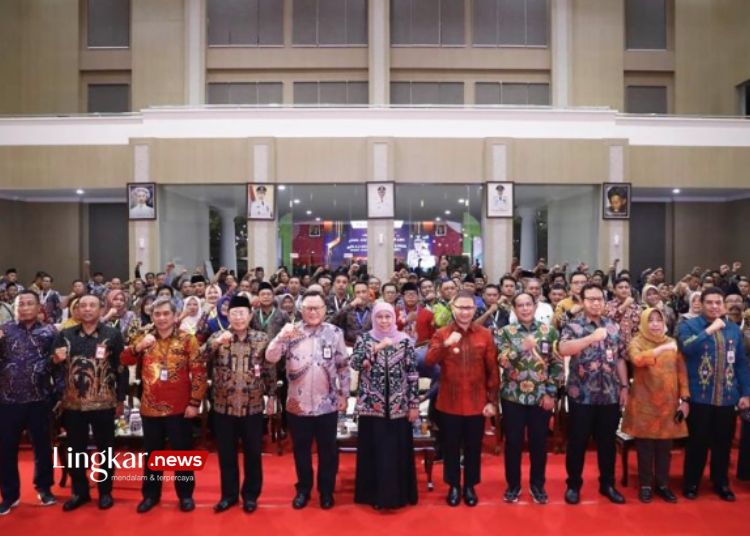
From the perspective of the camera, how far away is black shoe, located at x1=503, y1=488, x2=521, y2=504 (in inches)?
199

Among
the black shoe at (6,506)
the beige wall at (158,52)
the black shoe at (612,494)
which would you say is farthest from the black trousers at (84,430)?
the beige wall at (158,52)

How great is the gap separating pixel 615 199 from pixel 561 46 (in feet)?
24.6

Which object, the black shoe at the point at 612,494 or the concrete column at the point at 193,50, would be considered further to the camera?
the concrete column at the point at 193,50

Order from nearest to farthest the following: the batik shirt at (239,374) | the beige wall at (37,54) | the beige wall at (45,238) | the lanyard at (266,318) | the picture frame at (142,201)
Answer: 1. the batik shirt at (239,374)
2. the lanyard at (266,318)
3. the picture frame at (142,201)
4. the beige wall at (45,238)
5. the beige wall at (37,54)

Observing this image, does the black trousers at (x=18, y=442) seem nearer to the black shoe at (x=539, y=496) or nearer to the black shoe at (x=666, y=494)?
the black shoe at (x=539, y=496)

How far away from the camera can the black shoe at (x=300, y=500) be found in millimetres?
4973

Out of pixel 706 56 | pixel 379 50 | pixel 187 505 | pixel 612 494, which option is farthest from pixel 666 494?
pixel 706 56

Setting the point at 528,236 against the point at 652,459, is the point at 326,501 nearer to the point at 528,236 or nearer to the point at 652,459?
the point at 652,459

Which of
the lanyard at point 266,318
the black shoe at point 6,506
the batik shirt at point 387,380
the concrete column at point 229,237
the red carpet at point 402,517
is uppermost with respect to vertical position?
the concrete column at point 229,237

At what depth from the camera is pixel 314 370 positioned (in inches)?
191

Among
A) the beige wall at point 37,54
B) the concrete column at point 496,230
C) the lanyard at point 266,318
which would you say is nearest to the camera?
the lanyard at point 266,318

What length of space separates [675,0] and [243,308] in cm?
2362

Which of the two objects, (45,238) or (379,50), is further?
(379,50)

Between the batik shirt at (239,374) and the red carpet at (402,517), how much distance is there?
0.87 meters
